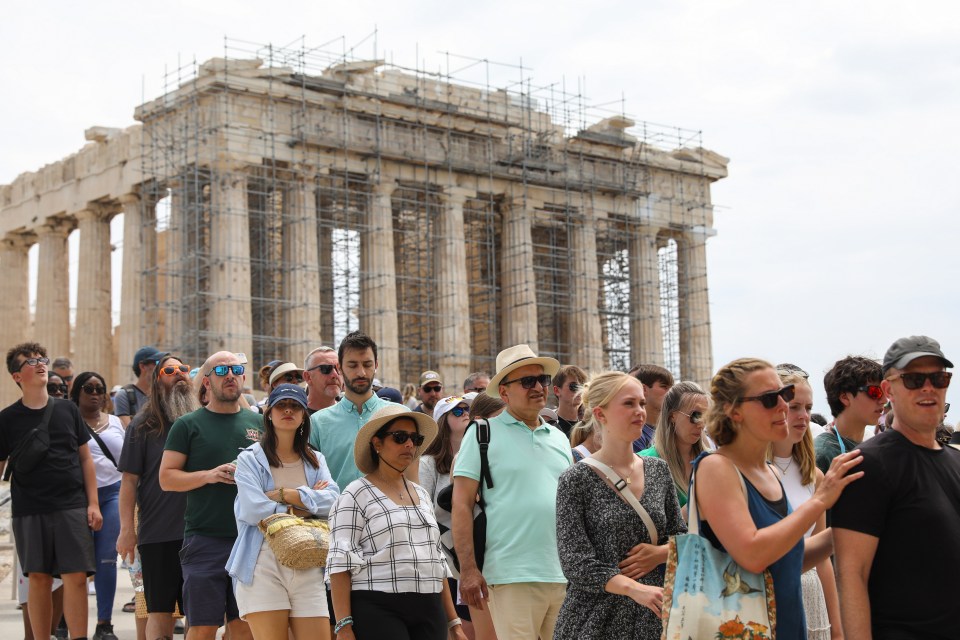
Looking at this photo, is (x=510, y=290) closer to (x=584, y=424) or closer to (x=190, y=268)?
(x=190, y=268)

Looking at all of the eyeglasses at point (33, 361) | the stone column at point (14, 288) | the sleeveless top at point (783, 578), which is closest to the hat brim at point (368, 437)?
the sleeveless top at point (783, 578)

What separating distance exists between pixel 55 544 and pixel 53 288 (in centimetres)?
2779

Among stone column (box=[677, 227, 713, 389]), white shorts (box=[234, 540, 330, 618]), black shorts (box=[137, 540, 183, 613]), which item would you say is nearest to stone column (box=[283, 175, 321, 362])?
stone column (box=[677, 227, 713, 389])

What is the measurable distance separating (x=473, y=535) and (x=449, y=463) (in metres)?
1.69

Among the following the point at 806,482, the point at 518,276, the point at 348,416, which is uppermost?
the point at 518,276

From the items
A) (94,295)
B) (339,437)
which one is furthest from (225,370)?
(94,295)

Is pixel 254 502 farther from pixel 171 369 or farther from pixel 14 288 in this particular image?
pixel 14 288

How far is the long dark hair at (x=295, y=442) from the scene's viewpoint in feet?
23.7

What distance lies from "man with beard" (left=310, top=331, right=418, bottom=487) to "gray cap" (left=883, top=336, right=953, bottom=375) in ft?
12.2

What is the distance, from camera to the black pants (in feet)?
20.0

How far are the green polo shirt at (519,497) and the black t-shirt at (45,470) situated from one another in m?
3.30

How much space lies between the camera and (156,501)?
8250 mm

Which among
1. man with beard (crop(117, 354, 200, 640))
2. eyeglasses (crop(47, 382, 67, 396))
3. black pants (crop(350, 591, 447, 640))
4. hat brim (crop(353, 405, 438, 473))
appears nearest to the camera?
black pants (crop(350, 591, 447, 640))

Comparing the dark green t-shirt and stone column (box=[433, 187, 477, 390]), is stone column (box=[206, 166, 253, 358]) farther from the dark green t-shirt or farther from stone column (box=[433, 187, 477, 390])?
the dark green t-shirt
